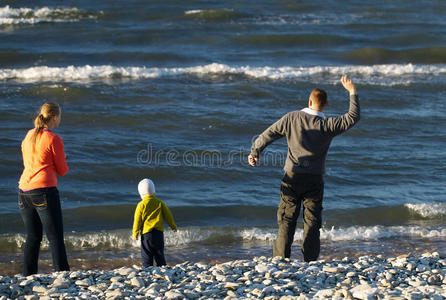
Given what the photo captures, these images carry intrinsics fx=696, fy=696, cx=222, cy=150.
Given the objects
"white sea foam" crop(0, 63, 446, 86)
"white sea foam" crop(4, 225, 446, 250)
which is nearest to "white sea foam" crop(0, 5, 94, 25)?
"white sea foam" crop(0, 63, 446, 86)

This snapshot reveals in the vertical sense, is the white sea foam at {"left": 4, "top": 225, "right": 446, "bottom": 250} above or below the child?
below

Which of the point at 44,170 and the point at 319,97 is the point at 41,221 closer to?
the point at 44,170

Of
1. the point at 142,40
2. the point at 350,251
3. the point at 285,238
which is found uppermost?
the point at 142,40

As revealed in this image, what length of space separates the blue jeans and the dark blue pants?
2.55 feet

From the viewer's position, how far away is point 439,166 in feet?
37.4

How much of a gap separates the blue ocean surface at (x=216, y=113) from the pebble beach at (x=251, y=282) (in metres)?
1.91

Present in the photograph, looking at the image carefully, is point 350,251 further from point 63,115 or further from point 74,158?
point 63,115

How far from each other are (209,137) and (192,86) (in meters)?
4.15

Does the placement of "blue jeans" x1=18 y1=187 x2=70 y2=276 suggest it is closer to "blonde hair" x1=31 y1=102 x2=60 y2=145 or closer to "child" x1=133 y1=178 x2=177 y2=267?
"blonde hair" x1=31 y1=102 x2=60 y2=145

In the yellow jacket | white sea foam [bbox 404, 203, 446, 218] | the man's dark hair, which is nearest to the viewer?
the man's dark hair

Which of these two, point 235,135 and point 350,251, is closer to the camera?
point 350,251

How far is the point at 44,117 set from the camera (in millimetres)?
5977

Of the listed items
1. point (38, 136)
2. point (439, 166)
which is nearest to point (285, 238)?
point (38, 136)

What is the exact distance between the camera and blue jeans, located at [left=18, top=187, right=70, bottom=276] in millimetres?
5992
